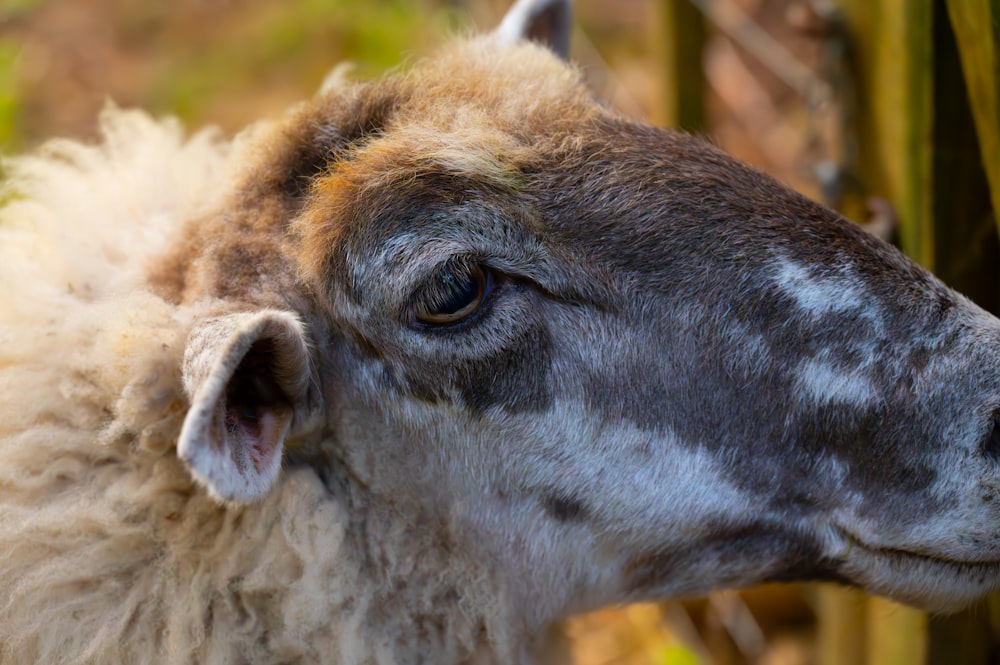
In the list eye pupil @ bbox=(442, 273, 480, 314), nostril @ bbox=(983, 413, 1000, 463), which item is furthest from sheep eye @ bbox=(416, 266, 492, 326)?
nostril @ bbox=(983, 413, 1000, 463)

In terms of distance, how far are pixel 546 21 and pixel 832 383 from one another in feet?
5.67

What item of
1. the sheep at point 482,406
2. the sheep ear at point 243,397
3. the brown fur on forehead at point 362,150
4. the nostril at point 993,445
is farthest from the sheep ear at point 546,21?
the nostril at point 993,445

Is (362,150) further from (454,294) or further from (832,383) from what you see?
(832,383)

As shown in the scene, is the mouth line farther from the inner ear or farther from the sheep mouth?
the inner ear

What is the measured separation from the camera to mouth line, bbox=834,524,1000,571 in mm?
2201

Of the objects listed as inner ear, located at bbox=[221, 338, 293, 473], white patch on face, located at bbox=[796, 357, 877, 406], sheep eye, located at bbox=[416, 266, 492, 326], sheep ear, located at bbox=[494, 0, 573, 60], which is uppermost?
sheep ear, located at bbox=[494, 0, 573, 60]

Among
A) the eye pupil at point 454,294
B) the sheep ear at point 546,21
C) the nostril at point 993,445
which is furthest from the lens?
the sheep ear at point 546,21

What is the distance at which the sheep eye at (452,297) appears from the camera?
85.7 inches

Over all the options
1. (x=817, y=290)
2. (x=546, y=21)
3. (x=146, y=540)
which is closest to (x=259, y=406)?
(x=146, y=540)

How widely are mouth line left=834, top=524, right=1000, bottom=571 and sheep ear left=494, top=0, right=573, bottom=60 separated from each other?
1.81 metres

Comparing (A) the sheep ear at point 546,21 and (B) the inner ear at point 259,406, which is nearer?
(B) the inner ear at point 259,406

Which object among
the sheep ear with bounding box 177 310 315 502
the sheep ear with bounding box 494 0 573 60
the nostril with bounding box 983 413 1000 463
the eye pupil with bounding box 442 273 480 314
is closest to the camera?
the sheep ear with bounding box 177 310 315 502

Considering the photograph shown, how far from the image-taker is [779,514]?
2279mm

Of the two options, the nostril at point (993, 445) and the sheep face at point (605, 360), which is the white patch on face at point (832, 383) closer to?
the sheep face at point (605, 360)
